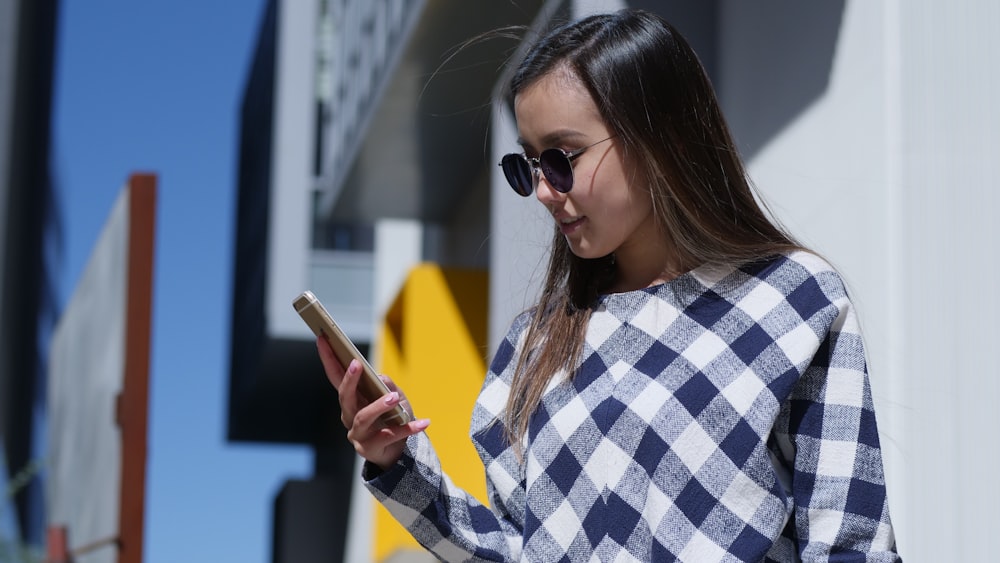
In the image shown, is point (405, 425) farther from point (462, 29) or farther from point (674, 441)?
point (462, 29)

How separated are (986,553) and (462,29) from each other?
5119 millimetres

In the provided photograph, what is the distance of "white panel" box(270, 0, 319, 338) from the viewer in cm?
1470

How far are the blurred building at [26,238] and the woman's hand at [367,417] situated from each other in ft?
59.4

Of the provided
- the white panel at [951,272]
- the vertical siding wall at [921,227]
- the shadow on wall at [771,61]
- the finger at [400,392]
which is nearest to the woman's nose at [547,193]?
the finger at [400,392]

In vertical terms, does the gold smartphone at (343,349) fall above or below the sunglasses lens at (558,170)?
below

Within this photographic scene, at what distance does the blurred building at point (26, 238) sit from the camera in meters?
21.6

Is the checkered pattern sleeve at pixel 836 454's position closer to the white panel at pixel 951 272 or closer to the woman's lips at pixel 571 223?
the woman's lips at pixel 571 223

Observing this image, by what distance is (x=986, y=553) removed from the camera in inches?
114

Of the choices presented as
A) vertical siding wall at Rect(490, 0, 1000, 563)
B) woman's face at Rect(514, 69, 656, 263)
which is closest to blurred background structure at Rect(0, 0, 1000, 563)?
vertical siding wall at Rect(490, 0, 1000, 563)

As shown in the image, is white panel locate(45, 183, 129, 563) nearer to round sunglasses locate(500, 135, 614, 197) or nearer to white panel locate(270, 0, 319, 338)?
round sunglasses locate(500, 135, 614, 197)

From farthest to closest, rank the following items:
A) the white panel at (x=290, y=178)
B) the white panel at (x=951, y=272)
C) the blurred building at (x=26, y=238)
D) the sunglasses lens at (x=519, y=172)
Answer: the blurred building at (x=26, y=238)
the white panel at (x=290, y=178)
the white panel at (x=951, y=272)
the sunglasses lens at (x=519, y=172)

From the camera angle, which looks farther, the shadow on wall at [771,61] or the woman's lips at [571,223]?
the shadow on wall at [771,61]

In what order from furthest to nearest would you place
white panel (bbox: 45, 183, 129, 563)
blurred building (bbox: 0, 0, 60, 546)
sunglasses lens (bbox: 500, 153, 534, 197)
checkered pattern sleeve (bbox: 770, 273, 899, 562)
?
1. blurred building (bbox: 0, 0, 60, 546)
2. white panel (bbox: 45, 183, 129, 563)
3. sunglasses lens (bbox: 500, 153, 534, 197)
4. checkered pattern sleeve (bbox: 770, 273, 899, 562)

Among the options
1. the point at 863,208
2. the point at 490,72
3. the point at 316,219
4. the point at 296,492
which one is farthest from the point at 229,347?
the point at 863,208
